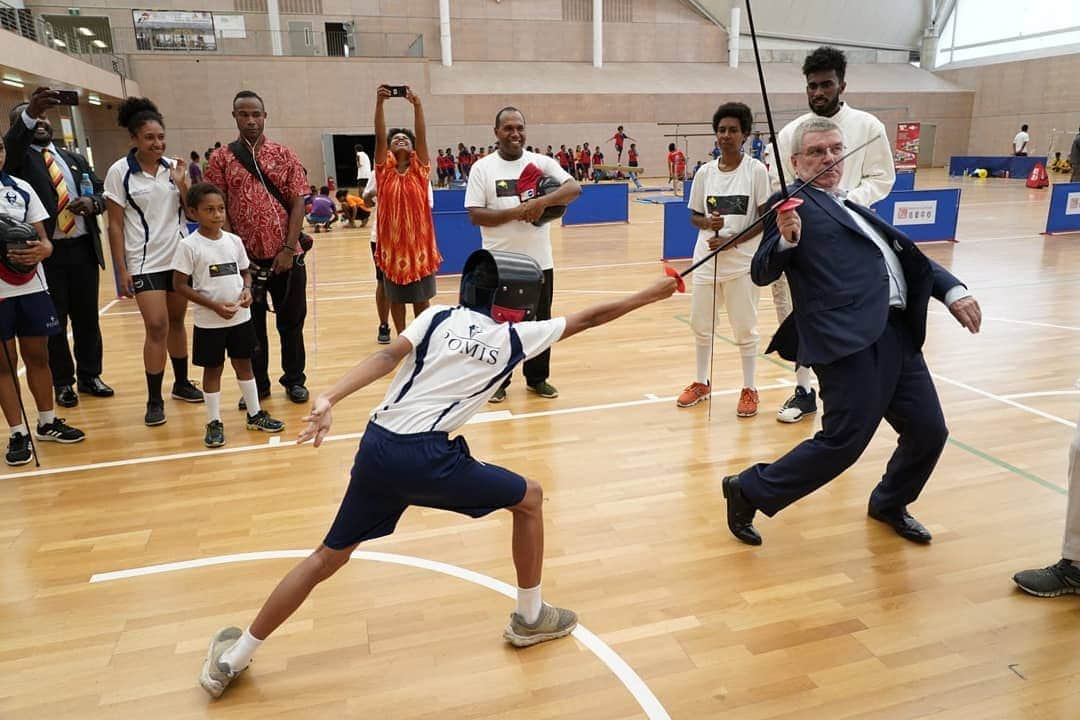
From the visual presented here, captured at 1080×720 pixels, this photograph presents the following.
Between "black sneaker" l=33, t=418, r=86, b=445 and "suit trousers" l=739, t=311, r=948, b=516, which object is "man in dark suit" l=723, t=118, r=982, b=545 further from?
"black sneaker" l=33, t=418, r=86, b=445

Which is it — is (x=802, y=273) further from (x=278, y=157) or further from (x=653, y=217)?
(x=653, y=217)

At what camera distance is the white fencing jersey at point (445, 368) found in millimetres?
2217

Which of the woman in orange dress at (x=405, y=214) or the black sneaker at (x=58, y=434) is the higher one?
the woman in orange dress at (x=405, y=214)

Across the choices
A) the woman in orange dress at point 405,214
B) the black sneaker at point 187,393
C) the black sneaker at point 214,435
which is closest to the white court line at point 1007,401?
the woman in orange dress at point 405,214

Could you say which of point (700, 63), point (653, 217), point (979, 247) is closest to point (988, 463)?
point (979, 247)

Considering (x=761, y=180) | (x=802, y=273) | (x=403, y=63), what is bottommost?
(x=802, y=273)

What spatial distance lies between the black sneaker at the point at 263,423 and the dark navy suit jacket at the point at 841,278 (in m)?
3.32

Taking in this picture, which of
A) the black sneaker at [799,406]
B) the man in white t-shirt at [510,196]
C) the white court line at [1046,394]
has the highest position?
the man in white t-shirt at [510,196]

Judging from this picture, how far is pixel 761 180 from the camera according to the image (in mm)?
4699

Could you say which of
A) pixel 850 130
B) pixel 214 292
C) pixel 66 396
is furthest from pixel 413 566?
pixel 66 396

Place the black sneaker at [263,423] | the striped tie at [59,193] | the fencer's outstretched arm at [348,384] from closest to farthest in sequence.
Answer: the fencer's outstretched arm at [348,384] < the black sneaker at [263,423] < the striped tie at [59,193]

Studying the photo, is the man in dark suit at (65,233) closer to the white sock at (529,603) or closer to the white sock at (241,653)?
the white sock at (241,653)

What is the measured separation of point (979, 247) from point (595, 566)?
11.0 meters

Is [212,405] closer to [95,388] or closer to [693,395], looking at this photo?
[95,388]
